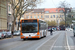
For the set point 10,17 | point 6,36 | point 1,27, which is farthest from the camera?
point 10,17

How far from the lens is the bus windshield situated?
24.5 meters

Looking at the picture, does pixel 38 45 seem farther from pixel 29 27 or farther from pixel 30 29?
pixel 29 27

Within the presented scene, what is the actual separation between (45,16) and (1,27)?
242 ft

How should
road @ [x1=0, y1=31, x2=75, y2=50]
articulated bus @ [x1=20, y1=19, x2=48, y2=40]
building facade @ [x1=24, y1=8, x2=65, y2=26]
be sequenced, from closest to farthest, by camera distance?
1. road @ [x1=0, y1=31, x2=75, y2=50]
2. articulated bus @ [x1=20, y1=19, x2=48, y2=40]
3. building facade @ [x1=24, y1=8, x2=65, y2=26]

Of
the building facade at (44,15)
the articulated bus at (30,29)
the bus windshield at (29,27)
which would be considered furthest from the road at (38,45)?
the building facade at (44,15)

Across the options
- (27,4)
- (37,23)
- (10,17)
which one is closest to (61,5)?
(10,17)

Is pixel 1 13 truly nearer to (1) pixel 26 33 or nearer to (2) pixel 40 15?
(1) pixel 26 33

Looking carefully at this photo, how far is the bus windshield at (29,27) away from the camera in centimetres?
2450

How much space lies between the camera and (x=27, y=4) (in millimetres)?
43344

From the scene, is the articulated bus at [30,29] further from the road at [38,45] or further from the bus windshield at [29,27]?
the road at [38,45]

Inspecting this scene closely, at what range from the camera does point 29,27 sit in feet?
80.7

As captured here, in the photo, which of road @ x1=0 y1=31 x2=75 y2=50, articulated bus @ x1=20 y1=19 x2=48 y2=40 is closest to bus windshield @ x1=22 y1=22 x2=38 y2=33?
articulated bus @ x1=20 y1=19 x2=48 y2=40

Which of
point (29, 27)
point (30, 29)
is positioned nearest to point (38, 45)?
point (30, 29)

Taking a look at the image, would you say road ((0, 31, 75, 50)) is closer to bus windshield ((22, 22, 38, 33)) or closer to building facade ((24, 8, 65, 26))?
bus windshield ((22, 22, 38, 33))
